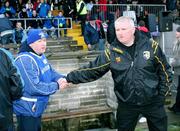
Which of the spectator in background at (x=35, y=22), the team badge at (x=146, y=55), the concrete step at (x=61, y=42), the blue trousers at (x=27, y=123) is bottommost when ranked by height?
the concrete step at (x=61, y=42)

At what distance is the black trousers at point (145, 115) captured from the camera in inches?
193

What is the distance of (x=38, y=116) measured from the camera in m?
5.00

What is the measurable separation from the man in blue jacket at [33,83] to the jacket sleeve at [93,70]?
28 centimetres

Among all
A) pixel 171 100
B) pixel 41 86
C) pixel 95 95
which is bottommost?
pixel 171 100

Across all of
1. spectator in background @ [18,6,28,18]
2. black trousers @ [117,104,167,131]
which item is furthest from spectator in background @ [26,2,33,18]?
black trousers @ [117,104,167,131]

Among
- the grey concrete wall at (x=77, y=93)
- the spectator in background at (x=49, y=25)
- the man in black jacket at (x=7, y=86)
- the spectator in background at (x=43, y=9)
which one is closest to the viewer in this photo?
the man in black jacket at (x=7, y=86)

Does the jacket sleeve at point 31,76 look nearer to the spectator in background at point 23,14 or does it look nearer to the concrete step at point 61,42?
the concrete step at point 61,42

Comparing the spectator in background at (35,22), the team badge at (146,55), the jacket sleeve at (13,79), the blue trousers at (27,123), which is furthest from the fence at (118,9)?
the jacket sleeve at (13,79)

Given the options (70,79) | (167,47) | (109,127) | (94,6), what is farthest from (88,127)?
(94,6)

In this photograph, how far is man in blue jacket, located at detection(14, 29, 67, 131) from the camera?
190 inches

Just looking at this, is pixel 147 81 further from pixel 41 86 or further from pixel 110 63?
pixel 41 86

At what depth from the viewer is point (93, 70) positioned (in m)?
5.03

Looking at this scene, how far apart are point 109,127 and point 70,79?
8.58 ft

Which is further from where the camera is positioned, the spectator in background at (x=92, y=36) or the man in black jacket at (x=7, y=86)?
the spectator in background at (x=92, y=36)
